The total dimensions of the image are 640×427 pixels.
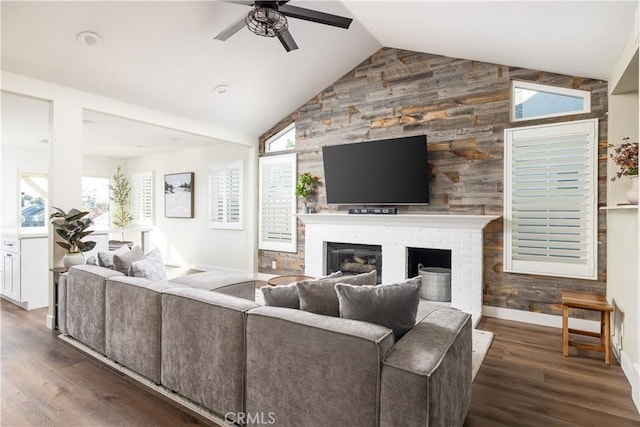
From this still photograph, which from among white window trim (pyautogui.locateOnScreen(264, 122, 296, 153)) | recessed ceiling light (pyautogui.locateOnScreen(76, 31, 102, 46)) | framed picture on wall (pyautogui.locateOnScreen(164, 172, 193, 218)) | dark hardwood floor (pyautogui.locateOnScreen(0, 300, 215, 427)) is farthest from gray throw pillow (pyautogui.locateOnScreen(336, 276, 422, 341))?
framed picture on wall (pyautogui.locateOnScreen(164, 172, 193, 218))

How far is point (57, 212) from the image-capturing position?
3475mm

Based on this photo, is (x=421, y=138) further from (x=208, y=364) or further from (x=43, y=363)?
(x=43, y=363)

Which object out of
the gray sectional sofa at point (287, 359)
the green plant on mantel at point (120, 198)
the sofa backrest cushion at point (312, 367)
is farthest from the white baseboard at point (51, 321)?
the green plant on mantel at point (120, 198)

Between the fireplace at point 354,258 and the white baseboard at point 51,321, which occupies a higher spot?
the fireplace at point 354,258

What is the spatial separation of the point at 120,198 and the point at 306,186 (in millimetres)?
5427

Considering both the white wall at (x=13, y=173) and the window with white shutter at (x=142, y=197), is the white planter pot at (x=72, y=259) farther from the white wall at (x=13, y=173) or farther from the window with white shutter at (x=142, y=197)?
the white wall at (x=13, y=173)

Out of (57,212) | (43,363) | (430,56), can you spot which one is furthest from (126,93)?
(430,56)

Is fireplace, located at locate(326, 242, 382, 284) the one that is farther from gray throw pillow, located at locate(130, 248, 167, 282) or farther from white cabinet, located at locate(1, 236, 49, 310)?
white cabinet, located at locate(1, 236, 49, 310)

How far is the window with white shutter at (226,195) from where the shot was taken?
6.46m

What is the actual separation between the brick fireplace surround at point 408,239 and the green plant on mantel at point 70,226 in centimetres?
278

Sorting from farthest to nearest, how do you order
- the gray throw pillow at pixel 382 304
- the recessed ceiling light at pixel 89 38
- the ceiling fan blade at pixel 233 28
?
1. the recessed ceiling light at pixel 89 38
2. the ceiling fan blade at pixel 233 28
3. the gray throw pillow at pixel 382 304

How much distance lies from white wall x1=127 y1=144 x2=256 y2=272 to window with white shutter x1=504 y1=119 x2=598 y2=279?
13.1ft

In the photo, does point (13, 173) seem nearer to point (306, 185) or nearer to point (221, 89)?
point (221, 89)

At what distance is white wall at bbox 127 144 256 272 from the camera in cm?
637
